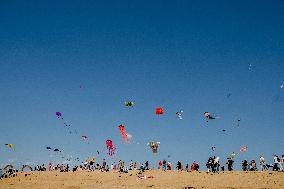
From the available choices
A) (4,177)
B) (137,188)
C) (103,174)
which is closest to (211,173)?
(137,188)

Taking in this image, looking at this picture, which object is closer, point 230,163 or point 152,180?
point 152,180

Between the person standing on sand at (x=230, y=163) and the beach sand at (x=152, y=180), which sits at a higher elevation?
the person standing on sand at (x=230, y=163)

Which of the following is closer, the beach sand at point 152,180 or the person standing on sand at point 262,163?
the beach sand at point 152,180

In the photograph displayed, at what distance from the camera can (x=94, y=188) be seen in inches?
1345

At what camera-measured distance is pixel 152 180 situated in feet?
120

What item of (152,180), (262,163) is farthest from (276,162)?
(152,180)

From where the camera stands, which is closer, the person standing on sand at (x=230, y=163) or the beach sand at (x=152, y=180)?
the beach sand at (x=152, y=180)

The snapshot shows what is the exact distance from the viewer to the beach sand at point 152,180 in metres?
33.3

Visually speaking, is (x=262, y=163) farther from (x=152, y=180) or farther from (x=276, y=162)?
(x=152, y=180)

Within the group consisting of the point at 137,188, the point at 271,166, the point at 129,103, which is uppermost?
the point at 129,103

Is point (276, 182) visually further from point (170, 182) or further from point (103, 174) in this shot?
point (103, 174)

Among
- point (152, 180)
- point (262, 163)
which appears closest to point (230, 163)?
point (262, 163)

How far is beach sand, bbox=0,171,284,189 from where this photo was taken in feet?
109

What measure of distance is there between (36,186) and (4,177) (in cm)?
888
